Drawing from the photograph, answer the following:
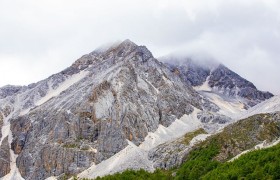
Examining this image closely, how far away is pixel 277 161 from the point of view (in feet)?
639

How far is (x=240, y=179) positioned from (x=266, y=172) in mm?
10108

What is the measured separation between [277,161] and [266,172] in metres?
5.90

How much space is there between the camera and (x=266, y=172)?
7662 inches

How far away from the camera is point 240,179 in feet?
646

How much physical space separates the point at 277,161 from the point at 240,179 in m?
15.5
